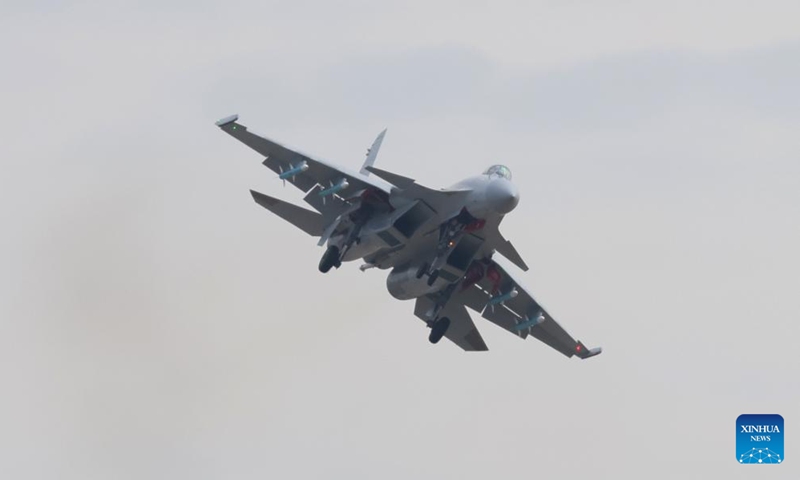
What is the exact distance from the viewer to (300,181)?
3088 inches

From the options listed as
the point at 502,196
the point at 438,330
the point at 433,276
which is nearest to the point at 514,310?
the point at 438,330

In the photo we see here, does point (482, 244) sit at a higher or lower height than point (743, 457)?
higher

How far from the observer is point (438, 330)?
82562 mm

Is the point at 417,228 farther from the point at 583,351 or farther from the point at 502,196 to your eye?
the point at 583,351

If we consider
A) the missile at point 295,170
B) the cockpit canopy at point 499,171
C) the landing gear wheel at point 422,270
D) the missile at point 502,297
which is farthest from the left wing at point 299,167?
the missile at point 502,297

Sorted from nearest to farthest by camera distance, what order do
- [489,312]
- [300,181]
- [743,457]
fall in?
[743,457] < [300,181] < [489,312]

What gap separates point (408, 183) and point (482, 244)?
5.24m

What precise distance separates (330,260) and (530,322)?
1200 cm

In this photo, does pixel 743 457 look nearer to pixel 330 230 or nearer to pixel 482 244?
pixel 482 244

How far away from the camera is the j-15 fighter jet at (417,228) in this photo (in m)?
75.7

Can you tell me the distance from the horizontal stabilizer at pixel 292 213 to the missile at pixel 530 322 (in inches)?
463

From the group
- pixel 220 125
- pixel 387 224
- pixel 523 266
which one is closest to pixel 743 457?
pixel 523 266

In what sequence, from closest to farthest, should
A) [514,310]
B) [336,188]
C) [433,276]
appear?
1. [336,188]
2. [433,276]
3. [514,310]

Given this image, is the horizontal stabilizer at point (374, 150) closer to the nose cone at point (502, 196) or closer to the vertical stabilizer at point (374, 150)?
the vertical stabilizer at point (374, 150)
